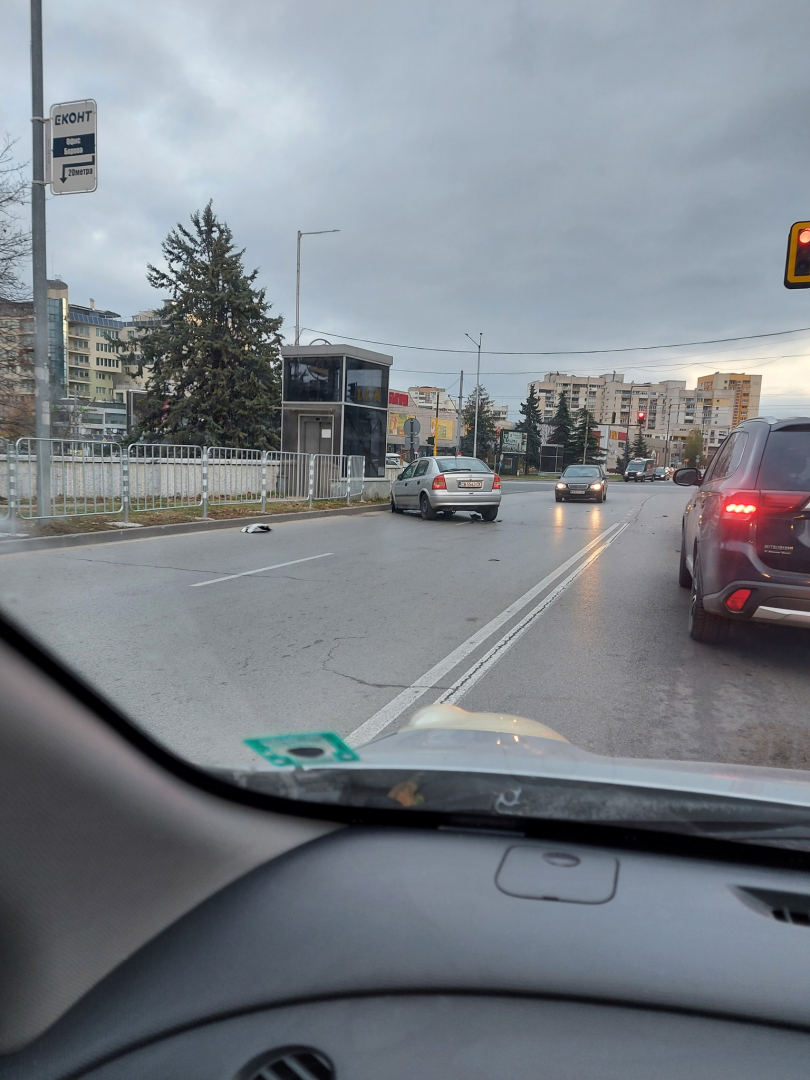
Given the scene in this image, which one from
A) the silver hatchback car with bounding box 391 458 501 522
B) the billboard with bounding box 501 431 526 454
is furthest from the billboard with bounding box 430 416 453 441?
the silver hatchback car with bounding box 391 458 501 522

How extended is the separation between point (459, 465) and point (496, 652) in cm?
1353

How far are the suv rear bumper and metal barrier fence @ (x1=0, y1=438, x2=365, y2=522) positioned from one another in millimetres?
6731

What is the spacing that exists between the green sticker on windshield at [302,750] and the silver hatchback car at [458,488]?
1675 cm

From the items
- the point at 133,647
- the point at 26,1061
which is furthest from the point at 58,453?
the point at 26,1061

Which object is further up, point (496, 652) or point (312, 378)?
point (312, 378)

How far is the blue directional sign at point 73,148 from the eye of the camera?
26.9ft

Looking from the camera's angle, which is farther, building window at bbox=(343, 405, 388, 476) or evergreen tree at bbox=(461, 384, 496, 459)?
evergreen tree at bbox=(461, 384, 496, 459)

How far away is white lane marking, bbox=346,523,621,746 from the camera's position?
4332mm

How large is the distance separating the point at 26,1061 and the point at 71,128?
9.78 metres

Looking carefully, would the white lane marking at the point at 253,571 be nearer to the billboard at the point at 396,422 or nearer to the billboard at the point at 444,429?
the billboard at the point at 396,422

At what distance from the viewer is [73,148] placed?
925 cm

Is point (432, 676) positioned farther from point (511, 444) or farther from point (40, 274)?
point (511, 444)

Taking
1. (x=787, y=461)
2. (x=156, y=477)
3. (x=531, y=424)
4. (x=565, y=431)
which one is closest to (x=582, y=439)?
(x=565, y=431)

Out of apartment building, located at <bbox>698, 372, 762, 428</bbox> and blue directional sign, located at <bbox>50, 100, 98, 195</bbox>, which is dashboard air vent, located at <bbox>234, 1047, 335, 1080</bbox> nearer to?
blue directional sign, located at <bbox>50, 100, 98, 195</bbox>
